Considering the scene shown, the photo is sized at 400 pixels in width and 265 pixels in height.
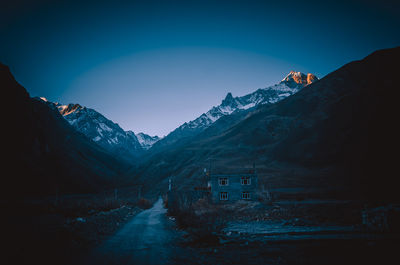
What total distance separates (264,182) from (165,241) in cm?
6072

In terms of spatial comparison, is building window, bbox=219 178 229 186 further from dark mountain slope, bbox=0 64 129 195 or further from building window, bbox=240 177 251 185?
dark mountain slope, bbox=0 64 129 195

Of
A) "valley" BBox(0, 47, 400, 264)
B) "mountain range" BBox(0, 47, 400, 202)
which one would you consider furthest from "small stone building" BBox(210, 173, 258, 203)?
"mountain range" BBox(0, 47, 400, 202)

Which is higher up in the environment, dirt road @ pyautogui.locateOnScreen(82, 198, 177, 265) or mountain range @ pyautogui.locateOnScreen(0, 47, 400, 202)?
mountain range @ pyautogui.locateOnScreen(0, 47, 400, 202)

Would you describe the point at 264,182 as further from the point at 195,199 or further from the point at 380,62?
the point at 380,62

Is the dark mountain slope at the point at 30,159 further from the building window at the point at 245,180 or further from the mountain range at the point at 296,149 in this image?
the building window at the point at 245,180

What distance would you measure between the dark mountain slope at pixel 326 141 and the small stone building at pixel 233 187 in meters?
16.0

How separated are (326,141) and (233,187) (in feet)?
220

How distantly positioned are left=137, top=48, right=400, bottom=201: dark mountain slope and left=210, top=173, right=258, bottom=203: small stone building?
1603 centimetres

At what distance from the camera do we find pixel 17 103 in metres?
89.8

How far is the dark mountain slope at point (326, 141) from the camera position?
68.2 m

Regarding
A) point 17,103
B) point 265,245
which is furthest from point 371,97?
point 17,103

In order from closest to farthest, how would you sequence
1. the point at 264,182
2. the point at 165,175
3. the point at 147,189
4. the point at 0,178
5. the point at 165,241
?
the point at 165,241
the point at 0,178
the point at 264,182
the point at 147,189
the point at 165,175

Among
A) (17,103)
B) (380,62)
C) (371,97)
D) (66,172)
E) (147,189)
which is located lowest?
(147,189)

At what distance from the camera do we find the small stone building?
5041 centimetres
